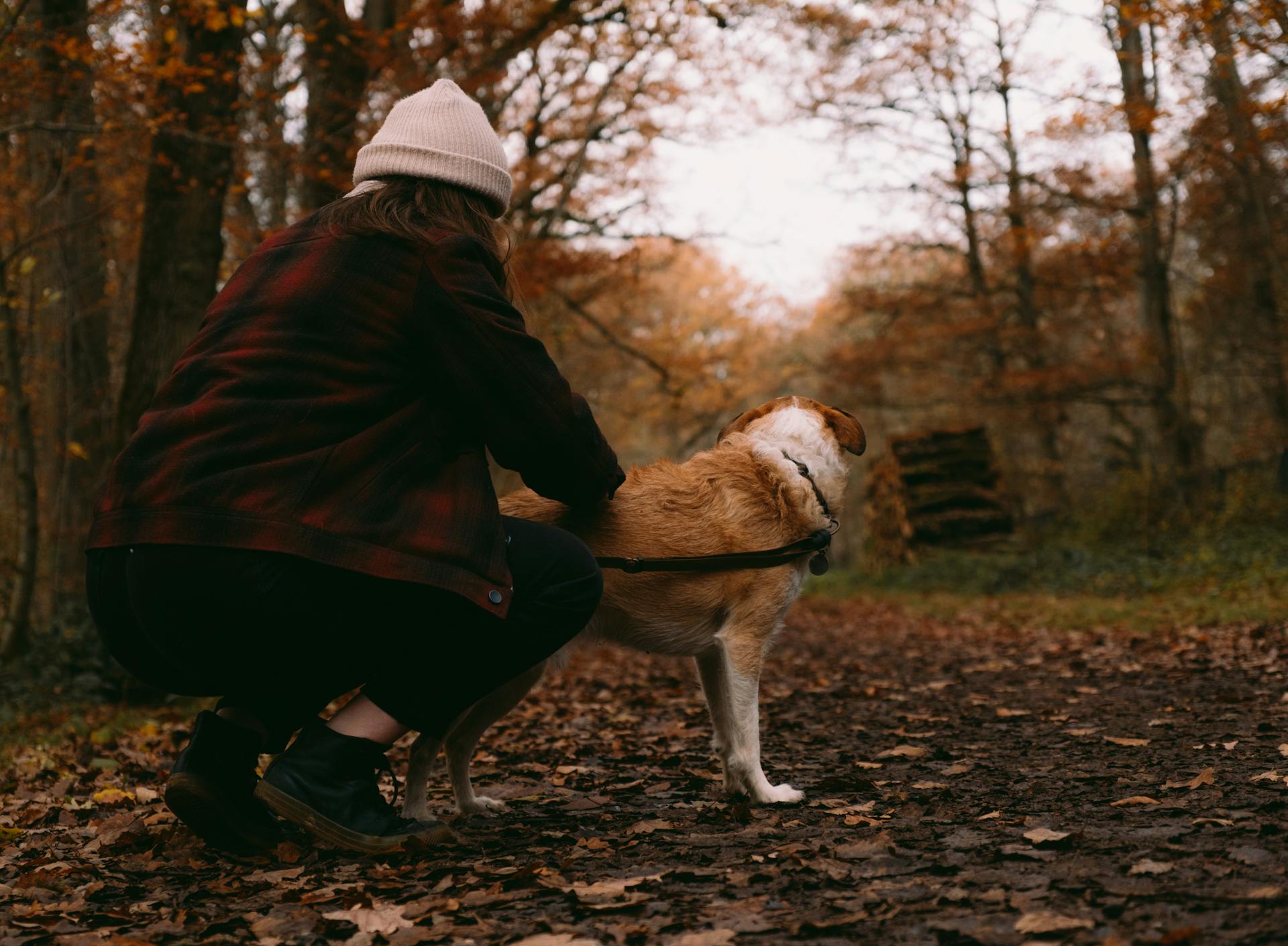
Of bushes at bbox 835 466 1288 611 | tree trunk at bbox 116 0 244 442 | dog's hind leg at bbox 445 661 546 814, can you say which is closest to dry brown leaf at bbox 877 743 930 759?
dog's hind leg at bbox 445 661 546 814

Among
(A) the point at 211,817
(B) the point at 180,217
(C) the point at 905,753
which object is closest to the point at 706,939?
(A) the point at 211,817

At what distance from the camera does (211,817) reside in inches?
120

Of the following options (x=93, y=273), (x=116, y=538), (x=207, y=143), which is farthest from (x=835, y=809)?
(x=93, y=273)

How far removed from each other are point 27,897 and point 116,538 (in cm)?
107

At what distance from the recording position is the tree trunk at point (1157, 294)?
1644 cm

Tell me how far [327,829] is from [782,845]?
133 cm

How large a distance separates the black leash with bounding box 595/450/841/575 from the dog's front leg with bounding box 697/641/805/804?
11.0 inches

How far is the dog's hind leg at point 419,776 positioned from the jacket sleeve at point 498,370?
1171 mm

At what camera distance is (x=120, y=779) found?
192 inches

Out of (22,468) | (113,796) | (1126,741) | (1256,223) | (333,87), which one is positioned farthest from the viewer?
A: (1256,223)

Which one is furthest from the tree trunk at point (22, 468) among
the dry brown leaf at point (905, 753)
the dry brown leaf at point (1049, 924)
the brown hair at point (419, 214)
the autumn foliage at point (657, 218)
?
the dry brown leaf at point (1049, 924)

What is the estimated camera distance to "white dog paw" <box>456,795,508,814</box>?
3.95 meters

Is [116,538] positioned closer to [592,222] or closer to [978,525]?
[592,222]

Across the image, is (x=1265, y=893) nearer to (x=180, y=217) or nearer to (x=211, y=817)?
(x=211, y=817)
